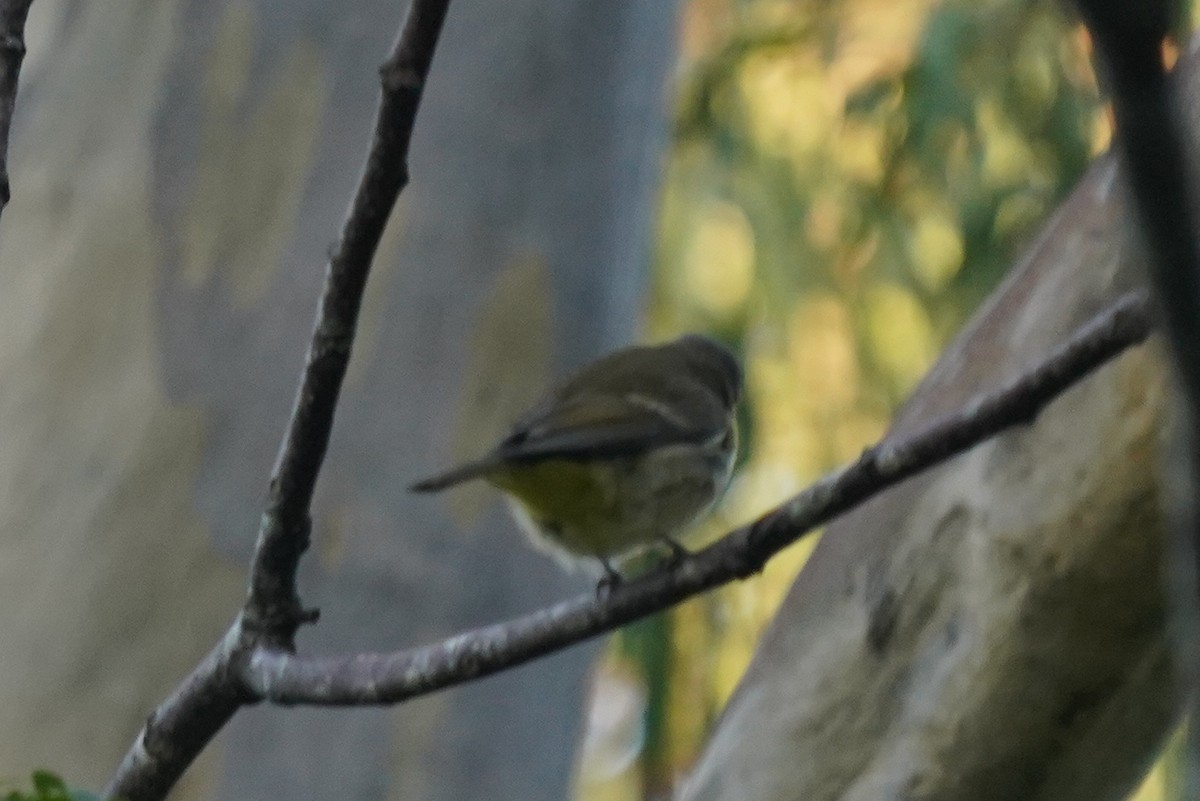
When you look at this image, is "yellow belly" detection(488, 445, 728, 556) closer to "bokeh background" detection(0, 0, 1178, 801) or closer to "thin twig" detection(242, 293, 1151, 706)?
"thin twig" detection(242, 293, 1151, 706)

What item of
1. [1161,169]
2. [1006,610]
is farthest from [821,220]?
[1161,169]

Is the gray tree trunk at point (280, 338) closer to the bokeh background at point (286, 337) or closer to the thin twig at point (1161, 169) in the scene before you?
the bokeh background at point (286, 337)

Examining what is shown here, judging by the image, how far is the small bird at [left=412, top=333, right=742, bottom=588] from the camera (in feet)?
3.88

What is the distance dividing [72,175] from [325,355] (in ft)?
3.63

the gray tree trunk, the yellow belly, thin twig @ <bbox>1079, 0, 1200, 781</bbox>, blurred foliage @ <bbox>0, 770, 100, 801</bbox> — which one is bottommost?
the gray tree trunk

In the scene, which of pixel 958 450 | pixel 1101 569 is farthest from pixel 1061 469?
pixel 958 450

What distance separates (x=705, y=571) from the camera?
0.84m

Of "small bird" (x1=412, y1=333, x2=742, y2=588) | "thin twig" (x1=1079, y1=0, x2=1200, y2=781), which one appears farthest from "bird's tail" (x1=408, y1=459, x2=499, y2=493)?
"thin twig" (x1=1079, y1=0, x2=1200, y2=781)

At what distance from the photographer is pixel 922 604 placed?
4.18 ft

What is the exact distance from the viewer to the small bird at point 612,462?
3.88ft

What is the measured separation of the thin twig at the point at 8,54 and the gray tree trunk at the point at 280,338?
0.96m

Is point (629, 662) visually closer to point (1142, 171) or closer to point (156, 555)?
point (156, 555)

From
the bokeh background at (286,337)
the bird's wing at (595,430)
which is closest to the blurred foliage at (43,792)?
the bird's wing at (595,430)

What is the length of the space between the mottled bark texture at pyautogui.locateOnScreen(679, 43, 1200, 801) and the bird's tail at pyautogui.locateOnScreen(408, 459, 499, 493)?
346 mm
